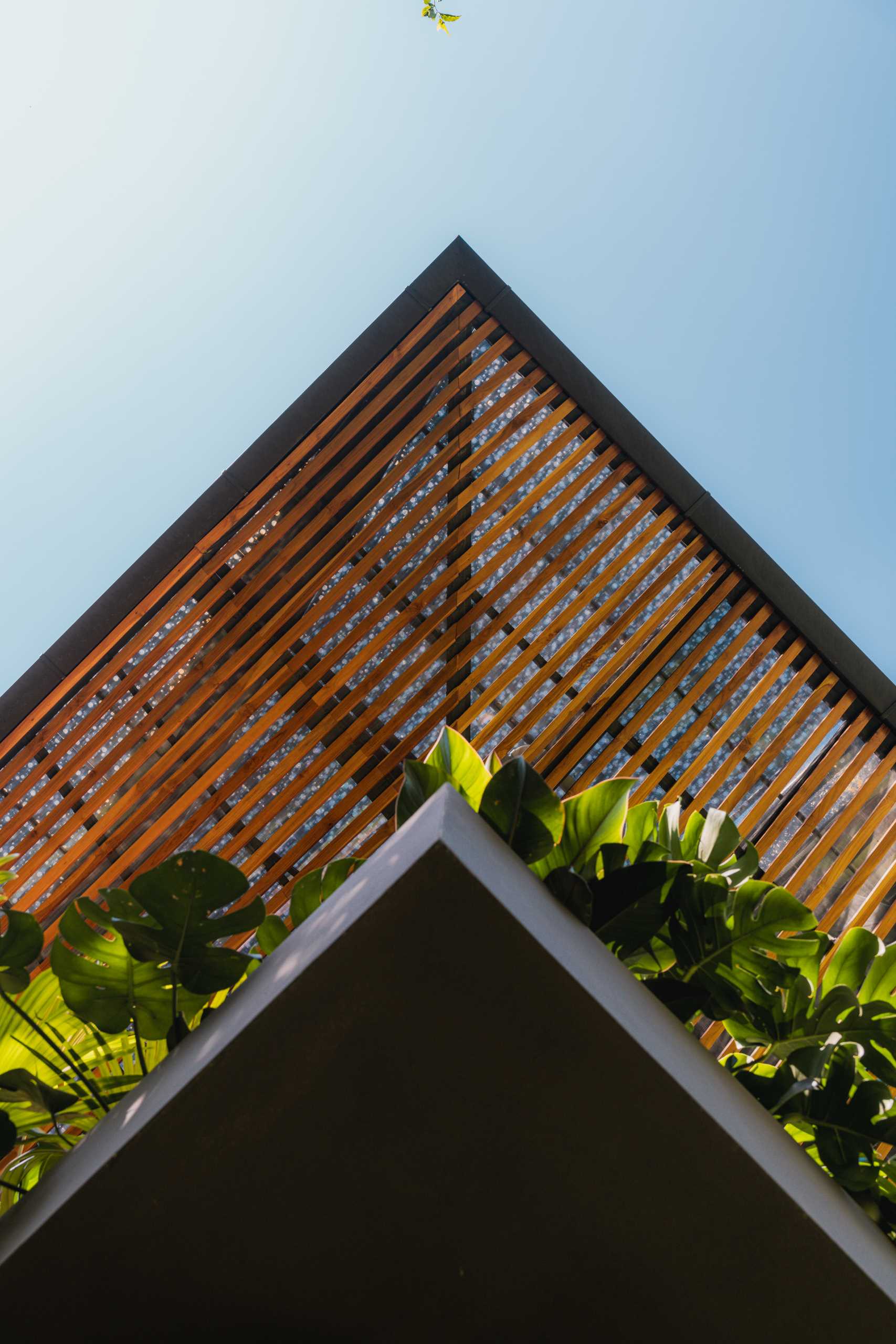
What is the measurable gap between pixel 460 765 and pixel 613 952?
9.2 inches

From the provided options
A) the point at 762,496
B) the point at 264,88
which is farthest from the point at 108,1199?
the point at 264,88

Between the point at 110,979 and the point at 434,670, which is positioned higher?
the point at 434,670

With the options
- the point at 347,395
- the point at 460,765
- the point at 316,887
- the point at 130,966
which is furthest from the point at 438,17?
the point at 130,966

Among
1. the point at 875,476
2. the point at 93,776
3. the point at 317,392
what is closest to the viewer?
the point at 93,776

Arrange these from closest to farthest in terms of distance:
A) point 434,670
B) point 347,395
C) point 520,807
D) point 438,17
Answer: point 520,807 → point 438,17 → point 434,670 → point 347,395

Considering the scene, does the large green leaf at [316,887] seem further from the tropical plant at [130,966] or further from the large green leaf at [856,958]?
the large green leaf at [856,958]

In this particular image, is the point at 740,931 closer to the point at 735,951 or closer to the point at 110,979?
the point at 735,951

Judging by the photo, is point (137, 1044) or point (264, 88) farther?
point (264, 88)

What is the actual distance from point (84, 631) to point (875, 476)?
9.53ft

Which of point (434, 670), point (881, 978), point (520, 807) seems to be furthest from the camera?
point (434, 670)

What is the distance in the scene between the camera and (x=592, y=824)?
0.83 metres

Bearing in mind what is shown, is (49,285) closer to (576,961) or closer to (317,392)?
(317,392)

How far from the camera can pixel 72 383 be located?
11.3ft

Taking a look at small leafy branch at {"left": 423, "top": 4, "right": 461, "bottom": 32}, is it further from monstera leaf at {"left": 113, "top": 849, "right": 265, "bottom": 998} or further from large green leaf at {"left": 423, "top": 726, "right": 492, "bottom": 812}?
monstera leaf at {"left": 113, "top": 849, "right": 265, "bottom": 998}
